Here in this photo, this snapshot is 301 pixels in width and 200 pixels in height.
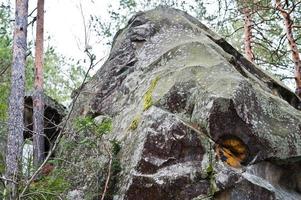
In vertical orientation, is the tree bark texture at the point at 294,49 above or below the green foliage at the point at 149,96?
above

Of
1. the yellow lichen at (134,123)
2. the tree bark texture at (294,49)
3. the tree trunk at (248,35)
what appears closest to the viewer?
the yellow lichen at (134,123)

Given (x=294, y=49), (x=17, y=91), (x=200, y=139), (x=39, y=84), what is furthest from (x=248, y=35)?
(x=200, y=139)

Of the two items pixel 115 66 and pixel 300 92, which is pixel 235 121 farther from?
pixel 300 92

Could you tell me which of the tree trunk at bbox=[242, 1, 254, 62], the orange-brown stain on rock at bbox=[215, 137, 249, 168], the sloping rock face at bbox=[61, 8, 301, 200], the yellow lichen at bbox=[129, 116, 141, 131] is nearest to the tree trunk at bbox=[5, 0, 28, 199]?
the sloping rock face at bbox=[61, 8, 301, 200]

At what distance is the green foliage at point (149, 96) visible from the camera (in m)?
5.39

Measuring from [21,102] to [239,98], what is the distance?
3.94 meters

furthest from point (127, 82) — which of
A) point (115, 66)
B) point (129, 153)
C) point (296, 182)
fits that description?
point (296, 182)

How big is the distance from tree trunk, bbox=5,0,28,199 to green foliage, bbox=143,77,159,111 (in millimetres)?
1939

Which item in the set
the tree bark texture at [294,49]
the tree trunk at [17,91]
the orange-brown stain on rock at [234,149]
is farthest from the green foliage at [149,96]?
the tree bark texture at [294,49]

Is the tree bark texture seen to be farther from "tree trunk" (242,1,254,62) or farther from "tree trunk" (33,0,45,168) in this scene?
"tree trunk" (33,0,45,168)

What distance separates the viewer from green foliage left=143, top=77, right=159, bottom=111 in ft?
17.7

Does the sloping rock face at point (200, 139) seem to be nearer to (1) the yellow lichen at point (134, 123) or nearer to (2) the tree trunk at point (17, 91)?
(1) the yellow lichen at point (134, 123)

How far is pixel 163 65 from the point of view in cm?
629

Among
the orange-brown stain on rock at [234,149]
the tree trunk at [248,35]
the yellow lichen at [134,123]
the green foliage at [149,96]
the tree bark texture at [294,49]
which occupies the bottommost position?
the orange-brown stain on rock at [234,149]
